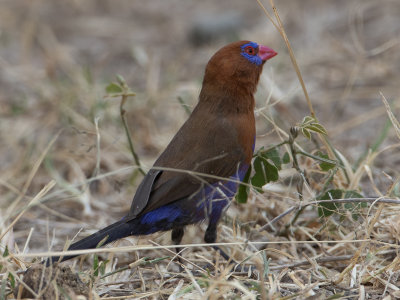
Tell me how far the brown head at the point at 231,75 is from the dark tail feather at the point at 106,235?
756 millimetres

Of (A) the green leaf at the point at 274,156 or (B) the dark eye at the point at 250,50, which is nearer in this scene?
(A) the green leaf at the point at 274,156

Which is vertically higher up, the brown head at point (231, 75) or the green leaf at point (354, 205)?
the brown head at point (231, 75)

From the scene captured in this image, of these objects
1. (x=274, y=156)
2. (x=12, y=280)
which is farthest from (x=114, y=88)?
(x=12, y=280)

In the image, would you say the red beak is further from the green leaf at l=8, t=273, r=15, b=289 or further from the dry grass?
the green leaf at l=8, t=273, r=15, b=289

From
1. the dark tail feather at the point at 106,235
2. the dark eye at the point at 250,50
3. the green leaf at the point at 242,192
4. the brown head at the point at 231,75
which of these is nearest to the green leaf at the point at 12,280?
the dark tail feather at the point at 106,235

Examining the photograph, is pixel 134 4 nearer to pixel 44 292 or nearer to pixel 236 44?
pixel 236 44

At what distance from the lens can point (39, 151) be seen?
488 cm

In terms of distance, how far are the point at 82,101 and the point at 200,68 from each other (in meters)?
1.59

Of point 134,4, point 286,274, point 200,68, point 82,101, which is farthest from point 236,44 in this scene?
point 134,4

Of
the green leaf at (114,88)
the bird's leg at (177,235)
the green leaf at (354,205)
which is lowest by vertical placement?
the bird's leg at (177,235)

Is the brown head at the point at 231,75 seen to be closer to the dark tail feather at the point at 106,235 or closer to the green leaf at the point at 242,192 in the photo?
the green leaf at the point at 242,192

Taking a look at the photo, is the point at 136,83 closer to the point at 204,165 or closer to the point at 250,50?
the point at 250,50

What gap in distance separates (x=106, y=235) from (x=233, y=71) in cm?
105

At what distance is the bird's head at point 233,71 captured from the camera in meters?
3.24
